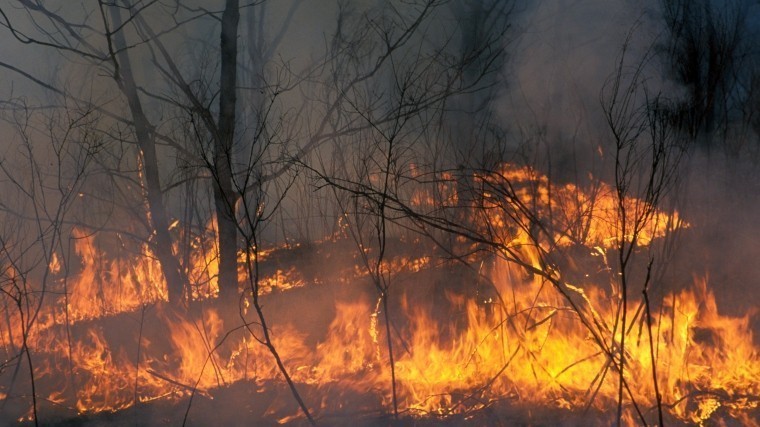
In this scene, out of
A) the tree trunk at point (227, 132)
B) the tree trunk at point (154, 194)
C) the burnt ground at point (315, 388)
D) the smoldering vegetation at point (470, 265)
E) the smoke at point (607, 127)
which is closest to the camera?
the burnt ground at point (315, 388)

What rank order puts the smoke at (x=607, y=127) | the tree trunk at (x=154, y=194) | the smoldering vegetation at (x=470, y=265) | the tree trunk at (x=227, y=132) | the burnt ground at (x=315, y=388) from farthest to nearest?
the tree trunk at (x=154, y=194) → the tree trunk at (x=227, y=132) → the smoke at (x=607, y=127) → the smoldering vegetation at (x=470, y=265) → the burnt ground at (x=315, y=388)

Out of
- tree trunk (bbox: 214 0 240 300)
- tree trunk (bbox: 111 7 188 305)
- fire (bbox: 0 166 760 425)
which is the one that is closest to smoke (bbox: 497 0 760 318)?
fire (bbox: 0 166 760 425)

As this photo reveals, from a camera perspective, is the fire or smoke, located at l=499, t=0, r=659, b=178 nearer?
the fire

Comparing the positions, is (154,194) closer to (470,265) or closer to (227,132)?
(227,132)

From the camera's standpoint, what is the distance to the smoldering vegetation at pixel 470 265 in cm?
379

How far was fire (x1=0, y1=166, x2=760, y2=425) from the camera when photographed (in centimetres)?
375

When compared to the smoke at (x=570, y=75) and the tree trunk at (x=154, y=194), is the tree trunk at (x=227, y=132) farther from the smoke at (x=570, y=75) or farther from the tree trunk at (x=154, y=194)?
the smoke at (x=570, y=75)

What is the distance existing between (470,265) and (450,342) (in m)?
0.88

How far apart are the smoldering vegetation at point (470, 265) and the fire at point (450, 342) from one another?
2 centimetres

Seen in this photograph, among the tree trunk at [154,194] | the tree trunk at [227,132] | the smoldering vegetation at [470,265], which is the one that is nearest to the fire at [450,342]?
the smoldering vegetation at [470,265]

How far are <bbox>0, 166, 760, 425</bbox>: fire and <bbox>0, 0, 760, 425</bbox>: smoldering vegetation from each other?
0.02 m

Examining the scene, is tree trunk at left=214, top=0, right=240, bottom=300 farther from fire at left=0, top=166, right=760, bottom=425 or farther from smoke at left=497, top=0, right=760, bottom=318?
smoke at left=497, top=0, right=760, bottom=318

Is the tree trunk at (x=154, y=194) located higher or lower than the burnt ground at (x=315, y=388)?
higher

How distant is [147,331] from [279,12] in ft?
19.6
